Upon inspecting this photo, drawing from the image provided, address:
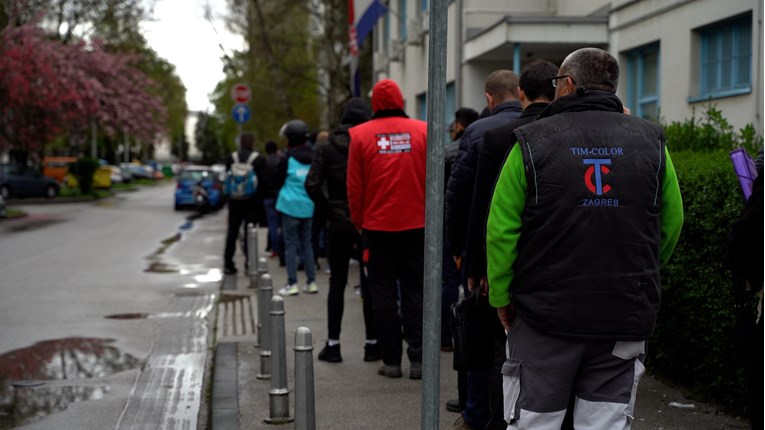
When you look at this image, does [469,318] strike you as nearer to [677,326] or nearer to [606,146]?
[606,146]

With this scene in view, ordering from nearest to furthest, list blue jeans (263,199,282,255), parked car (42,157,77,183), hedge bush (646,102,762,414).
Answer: hedge bush (646,102,762,414) < blue jeans (263,199,282,255) < parked car (42,157,77,183)

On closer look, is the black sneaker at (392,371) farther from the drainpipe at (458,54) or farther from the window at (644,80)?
the drainpipe at (458,54)

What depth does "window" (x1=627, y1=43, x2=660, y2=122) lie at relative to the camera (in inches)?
563

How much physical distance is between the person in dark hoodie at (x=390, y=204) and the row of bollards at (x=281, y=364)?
0.81 meters

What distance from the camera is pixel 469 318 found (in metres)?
4.62

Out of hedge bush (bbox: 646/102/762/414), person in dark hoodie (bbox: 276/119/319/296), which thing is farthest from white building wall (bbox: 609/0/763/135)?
hedge bush (bbox: 646/102/762/414)

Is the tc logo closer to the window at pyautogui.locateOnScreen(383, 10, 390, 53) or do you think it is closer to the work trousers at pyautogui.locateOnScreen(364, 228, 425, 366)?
the work trousers at pyautogui.locateOnScreen(364, 228, 425, 366)

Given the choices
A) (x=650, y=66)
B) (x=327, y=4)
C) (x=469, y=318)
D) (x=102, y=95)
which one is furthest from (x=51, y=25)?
(x=469, y=318)

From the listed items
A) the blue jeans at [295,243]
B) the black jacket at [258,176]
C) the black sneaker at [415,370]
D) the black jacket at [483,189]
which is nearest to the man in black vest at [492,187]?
the black jacket at [483,189]

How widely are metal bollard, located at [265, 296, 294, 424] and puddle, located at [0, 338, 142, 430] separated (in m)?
1.60

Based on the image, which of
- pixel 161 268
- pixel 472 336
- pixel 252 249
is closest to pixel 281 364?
pixel 472 336

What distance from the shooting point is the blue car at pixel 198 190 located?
3494 cm

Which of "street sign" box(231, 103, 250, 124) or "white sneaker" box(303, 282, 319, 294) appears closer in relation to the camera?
"white sneaker" box(303, 282, 319, 294)

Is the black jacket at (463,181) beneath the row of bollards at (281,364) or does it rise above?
above
